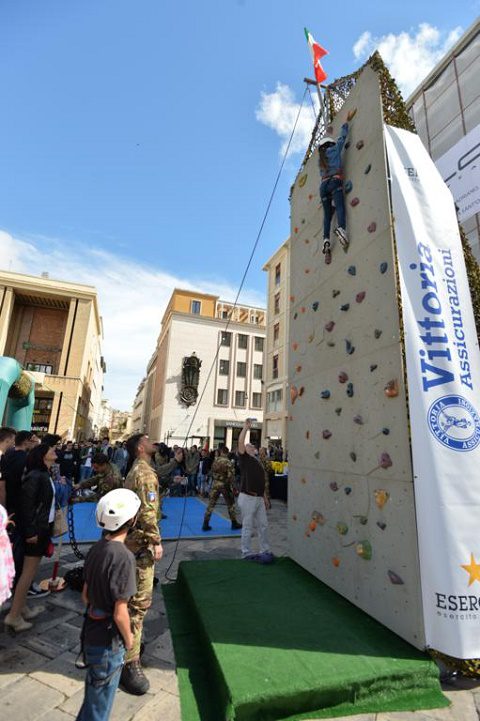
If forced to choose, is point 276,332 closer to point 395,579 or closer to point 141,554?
point 395,579

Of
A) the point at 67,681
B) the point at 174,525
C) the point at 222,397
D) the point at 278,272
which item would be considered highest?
the point at 278,272

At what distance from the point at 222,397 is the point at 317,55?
29.8m

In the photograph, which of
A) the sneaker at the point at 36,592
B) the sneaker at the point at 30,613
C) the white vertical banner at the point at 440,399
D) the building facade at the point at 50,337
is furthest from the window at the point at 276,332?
the sneaker at the point at 30,613

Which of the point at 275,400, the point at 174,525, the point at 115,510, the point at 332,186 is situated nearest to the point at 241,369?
the point at 275,400

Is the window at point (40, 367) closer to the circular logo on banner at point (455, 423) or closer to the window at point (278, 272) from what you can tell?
the window at point (278, 272)

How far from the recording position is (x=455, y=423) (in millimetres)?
3295

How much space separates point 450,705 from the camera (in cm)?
270

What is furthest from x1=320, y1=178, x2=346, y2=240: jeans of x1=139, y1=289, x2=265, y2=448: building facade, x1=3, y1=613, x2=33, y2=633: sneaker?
x1=139, y1=289, x2=265, y2=448: building facade

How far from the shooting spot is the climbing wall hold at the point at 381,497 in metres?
3.49

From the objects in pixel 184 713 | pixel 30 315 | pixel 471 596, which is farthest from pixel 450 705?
pixel 30 315

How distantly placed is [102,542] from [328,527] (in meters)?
3.06

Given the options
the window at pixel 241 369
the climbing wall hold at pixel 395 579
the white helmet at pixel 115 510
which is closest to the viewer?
the white helmet at pixel 115 510

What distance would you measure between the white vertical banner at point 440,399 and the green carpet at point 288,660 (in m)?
0.39

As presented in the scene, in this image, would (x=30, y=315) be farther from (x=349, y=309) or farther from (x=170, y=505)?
(x=349, y=309)
